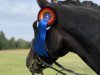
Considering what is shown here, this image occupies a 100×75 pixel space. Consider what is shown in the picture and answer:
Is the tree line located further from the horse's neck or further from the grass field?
the horse's neck

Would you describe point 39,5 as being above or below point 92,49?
above

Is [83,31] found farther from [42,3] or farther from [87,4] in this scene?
[42,3]

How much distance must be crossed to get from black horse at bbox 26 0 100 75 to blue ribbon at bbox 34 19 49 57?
6 centimetres

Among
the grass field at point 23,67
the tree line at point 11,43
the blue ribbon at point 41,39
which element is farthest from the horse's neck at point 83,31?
the tree line at point 11,43

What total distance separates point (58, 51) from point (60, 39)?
0.18 meters

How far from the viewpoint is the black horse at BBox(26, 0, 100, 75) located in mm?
5730

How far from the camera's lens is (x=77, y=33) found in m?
5.82

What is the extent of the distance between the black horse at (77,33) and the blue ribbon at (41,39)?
0.06 meters

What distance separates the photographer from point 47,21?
5.98 metres

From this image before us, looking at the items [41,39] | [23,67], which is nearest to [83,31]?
[41,39]

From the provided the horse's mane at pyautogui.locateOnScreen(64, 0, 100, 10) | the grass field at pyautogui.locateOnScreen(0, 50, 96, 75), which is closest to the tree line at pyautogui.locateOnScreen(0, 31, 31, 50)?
the grass field at pyautogui.locateOnScreen(0, 50, 96, 75)

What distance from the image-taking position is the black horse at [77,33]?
226 inches

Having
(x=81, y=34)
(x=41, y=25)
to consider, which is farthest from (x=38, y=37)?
(x=81, y=34)

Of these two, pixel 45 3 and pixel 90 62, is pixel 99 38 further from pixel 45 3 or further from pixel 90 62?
pixel 45 3
